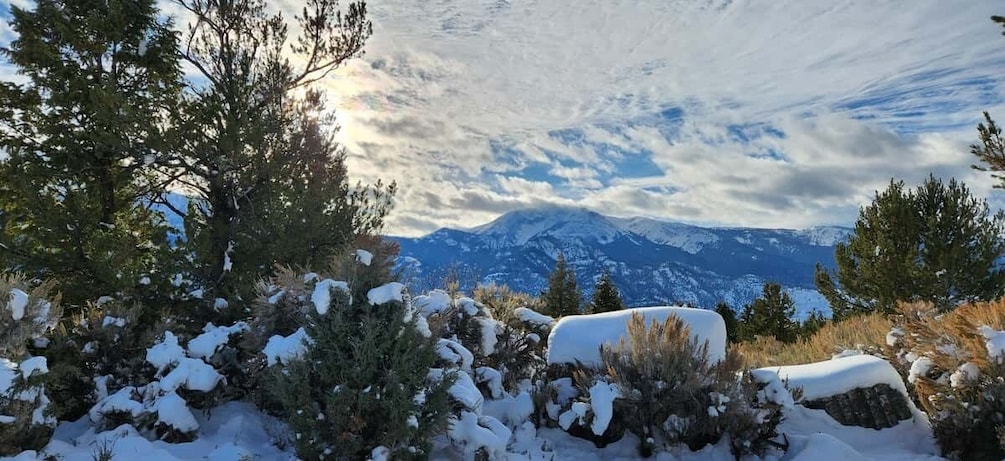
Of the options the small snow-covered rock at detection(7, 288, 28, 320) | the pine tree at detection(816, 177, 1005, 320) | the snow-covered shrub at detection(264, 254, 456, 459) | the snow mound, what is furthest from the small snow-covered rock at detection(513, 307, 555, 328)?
the pine tree at detection(816, 177, 1005, 320)

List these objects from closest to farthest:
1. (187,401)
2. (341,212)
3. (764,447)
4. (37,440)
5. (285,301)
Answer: (37,440), (764,447), (187,401), (285,301), (341,212)

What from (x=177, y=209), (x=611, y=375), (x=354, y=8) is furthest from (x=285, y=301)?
(x=354, y=8)

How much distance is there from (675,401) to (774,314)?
20033 millimetres

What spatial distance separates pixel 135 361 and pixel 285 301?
157cm

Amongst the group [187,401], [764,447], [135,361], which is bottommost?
[764,447]

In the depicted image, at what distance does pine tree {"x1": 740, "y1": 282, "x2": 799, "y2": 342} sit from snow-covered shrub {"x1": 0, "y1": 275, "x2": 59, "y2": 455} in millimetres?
23107

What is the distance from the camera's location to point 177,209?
33.9 feet

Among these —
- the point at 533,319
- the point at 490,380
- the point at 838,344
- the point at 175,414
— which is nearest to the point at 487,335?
the point at 490,380

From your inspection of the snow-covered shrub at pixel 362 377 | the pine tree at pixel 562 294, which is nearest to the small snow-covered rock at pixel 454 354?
the snow-covered shrub at pixel 362 377

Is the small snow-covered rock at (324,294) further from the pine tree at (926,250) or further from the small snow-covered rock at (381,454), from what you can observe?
the pine tree at (926,250)

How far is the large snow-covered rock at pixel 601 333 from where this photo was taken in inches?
263

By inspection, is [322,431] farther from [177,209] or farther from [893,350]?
[177,209]

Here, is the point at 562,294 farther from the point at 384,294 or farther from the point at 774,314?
the point at 384,294

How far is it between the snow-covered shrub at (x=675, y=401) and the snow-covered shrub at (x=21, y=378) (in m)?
4.33
